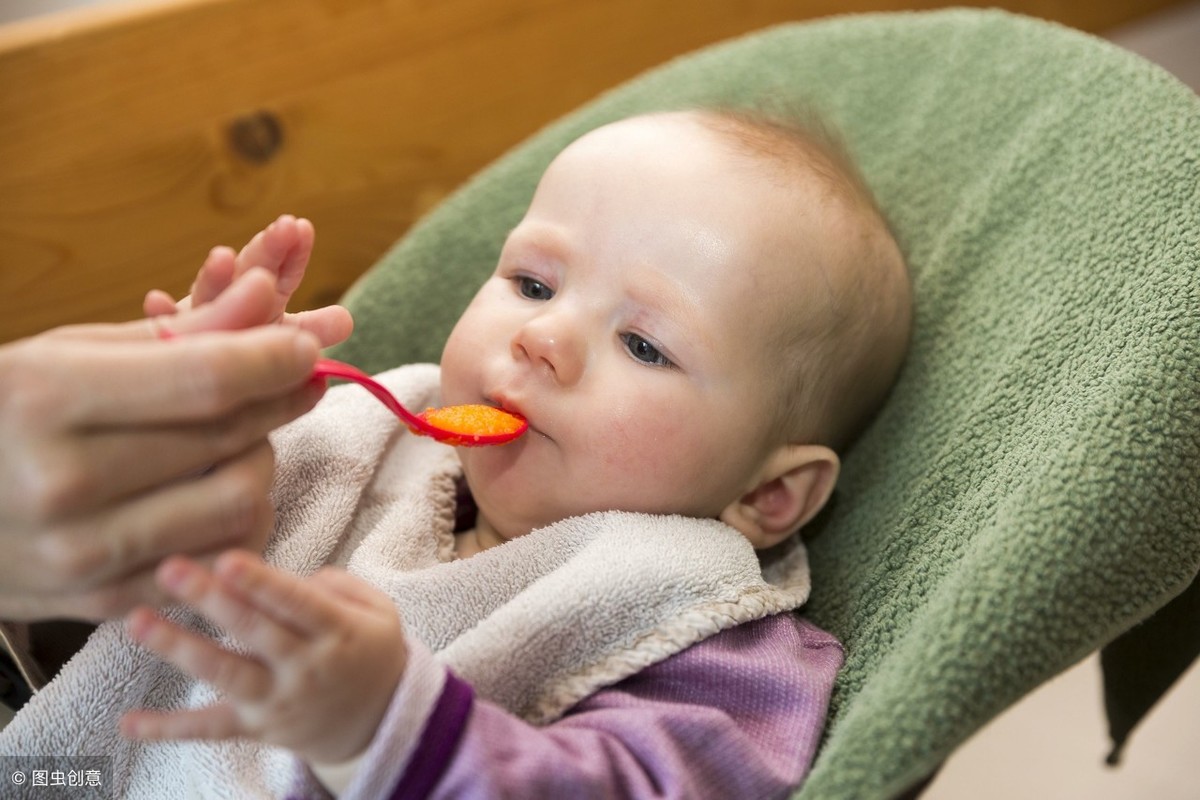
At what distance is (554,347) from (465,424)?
85mm

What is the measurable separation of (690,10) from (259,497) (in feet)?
4.09

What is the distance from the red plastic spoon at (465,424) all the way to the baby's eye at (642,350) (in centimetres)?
→ 10

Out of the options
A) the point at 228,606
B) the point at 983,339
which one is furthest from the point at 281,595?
the point at 983,339

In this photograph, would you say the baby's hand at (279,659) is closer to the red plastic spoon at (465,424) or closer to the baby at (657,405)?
the baby at (657,405)

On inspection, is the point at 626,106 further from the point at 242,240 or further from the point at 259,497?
the point at 259,497

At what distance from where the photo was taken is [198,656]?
1.76 feet

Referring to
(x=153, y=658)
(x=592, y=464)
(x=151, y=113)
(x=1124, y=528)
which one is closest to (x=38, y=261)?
(x=151, y=113)

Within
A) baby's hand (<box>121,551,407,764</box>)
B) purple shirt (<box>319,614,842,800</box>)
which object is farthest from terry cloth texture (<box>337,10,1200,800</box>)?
baby's hand (<box>121,551,407,764</box>)

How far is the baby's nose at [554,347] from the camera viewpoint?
2.55ft

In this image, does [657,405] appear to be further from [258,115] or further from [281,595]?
[258,115]

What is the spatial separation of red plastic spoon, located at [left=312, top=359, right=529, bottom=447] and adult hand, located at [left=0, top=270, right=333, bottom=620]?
156 mm

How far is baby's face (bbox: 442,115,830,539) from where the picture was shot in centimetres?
79

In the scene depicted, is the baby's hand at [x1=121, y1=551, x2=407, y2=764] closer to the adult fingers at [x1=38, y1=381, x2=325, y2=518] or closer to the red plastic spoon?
the adult fingers at [x1=38, y1=381, x2=325, y2=518]

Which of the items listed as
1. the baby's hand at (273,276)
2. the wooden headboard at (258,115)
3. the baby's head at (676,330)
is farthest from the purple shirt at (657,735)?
the wooden headboard at (258,115)
